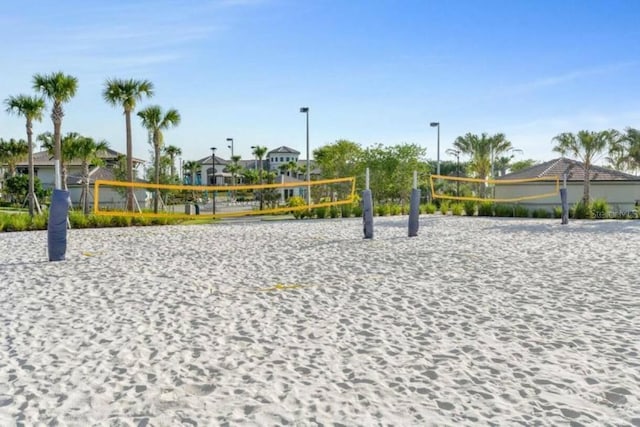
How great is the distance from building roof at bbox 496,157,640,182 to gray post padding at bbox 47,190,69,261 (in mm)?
22859

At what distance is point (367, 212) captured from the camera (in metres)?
11.5

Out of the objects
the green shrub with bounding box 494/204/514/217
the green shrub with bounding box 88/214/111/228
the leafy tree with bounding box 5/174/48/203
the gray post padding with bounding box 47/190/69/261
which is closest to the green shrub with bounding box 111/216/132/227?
the green shrub with bounding box 88/214/111/228

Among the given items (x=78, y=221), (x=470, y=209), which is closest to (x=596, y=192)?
(x=470, y=209)

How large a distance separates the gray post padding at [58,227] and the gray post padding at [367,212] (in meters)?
5.78

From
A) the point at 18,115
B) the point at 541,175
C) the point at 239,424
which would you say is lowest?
the point at 239,424

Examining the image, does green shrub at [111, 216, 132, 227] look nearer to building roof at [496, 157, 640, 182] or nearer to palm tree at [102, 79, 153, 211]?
palm tree at [102, 79, 153, 211]

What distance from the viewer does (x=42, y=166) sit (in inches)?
1666

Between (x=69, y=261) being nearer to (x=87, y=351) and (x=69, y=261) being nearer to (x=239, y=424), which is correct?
(x=87, y=351)

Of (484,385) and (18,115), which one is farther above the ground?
(18,115)

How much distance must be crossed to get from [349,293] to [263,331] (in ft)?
5.48

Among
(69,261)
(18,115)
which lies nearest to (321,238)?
(69,261)

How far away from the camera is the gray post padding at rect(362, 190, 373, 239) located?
11.4 meters

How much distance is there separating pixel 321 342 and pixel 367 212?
7612 millimetres

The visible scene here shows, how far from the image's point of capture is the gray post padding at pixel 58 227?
8383 millimetres
